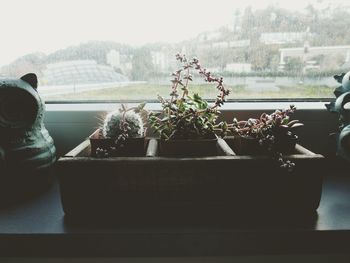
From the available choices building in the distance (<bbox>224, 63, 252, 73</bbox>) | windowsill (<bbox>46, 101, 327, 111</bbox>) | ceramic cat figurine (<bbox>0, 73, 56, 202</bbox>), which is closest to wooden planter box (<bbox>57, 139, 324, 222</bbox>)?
ceramic cat figurine (<bbox>0, 73, 56, 202</bbox>)

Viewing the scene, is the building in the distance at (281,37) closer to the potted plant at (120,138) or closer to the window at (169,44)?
the window at (169,44)

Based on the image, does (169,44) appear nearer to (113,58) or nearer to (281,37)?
(113,58)

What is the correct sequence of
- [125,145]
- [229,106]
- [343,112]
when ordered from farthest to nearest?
[229,106] → [343,112] → [125,145]

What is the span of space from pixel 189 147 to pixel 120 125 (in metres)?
0.18

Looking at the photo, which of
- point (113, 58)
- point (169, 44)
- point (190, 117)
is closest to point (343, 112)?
point (190, 117)

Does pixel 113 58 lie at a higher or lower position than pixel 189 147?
higher

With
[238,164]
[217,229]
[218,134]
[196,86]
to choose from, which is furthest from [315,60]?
[217,229]

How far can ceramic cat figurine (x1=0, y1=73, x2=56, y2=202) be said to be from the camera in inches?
35.0

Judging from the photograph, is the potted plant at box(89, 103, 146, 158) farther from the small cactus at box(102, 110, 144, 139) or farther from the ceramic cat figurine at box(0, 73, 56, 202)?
the ceramic cat figurine at box(0, 73, 56, 202)

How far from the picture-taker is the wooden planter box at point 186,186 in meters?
0.78

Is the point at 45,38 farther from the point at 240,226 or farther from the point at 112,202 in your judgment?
the point at 240,226

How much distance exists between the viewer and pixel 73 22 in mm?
1188

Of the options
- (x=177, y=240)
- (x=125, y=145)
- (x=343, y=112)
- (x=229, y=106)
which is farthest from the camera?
(x=229, y=106)

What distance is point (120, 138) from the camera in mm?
825
